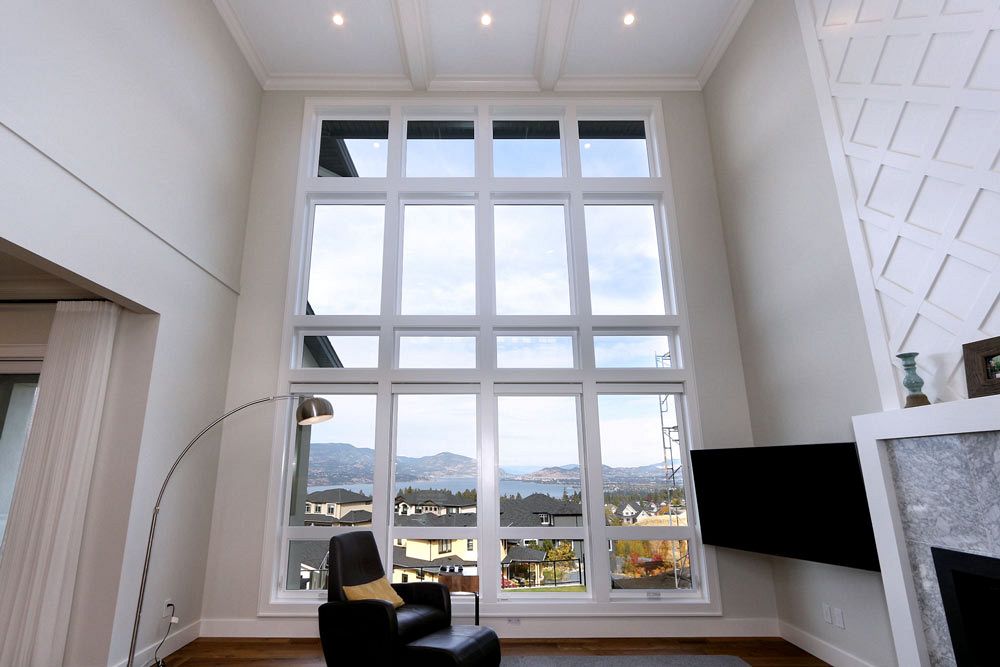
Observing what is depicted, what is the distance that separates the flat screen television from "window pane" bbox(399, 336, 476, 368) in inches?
84.8

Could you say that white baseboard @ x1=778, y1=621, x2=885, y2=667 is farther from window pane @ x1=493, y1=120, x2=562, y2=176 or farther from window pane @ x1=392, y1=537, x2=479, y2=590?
window pane @ x1=493, y1=120, x2=562, y2=176

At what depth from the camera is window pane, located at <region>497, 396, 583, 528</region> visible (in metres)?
4.33

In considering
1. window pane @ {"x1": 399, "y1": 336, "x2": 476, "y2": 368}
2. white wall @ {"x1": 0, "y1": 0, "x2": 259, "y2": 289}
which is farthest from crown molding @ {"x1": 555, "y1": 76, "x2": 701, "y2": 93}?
white wall @ {"x1": 0, "y1": 0, "x2": 259, "y2": 289}

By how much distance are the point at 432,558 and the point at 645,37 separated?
17.0 ft

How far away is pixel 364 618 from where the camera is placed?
2938 millimetres

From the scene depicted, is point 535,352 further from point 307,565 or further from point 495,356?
point 307,565

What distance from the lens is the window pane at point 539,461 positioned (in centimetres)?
433

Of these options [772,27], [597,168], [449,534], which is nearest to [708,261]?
[597,168]

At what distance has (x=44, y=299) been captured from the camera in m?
3.48

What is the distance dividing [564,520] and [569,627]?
2.63 ft

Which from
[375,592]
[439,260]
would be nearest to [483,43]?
[439,260]

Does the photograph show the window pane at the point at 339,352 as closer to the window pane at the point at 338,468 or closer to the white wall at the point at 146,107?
the window pane at the point at 338,468

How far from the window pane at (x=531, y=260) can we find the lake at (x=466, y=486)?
61.9 inches

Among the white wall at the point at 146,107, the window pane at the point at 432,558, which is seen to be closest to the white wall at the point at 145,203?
the white wall at the point at 146,107
